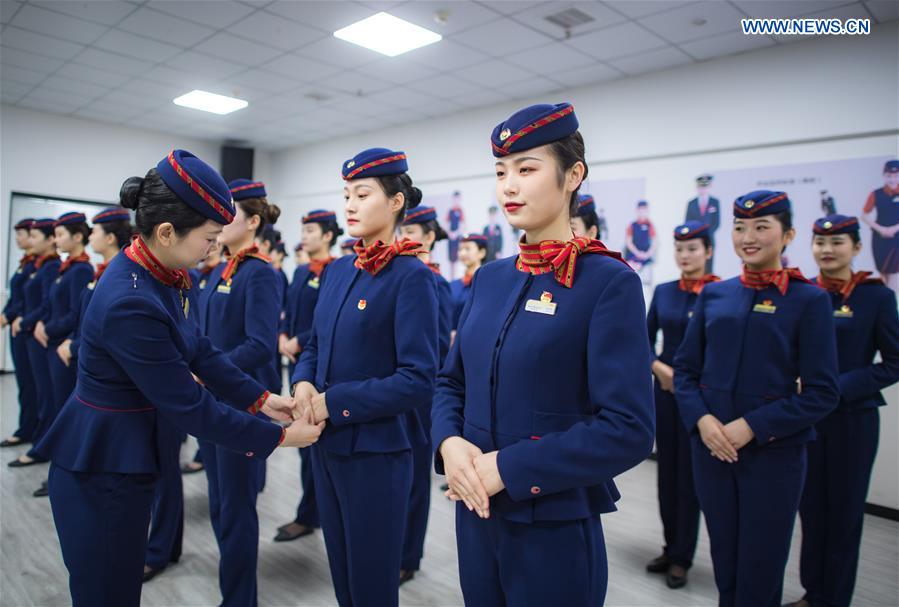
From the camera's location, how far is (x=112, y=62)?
671 centimetres

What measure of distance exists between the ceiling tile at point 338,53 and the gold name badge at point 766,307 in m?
4.63

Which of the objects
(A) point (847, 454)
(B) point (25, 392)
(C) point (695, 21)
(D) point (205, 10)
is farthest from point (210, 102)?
(A) point (847, 454)

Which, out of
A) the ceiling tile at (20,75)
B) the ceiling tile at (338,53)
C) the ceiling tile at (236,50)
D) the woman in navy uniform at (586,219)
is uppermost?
the ceiling tile at (20,75)

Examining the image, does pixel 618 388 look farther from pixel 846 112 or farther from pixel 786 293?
pixel 846 112

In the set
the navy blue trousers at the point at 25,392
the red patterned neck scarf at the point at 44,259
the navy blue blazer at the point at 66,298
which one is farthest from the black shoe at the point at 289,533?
the red patterned neck scarf at the point at 44,259

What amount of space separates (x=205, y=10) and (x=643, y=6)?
352 cm

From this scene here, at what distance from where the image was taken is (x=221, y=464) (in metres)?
2.59

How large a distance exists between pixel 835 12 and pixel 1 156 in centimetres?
993

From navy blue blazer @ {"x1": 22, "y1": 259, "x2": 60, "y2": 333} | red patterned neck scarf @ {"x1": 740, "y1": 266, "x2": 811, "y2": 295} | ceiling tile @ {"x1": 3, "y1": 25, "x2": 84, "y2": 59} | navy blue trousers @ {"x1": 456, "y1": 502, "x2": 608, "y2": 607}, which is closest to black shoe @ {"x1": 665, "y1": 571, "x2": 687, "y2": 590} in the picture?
red patterned neck scarf @ {"x1": 740, "y1": 266, "x2": 811, "y2": 295}

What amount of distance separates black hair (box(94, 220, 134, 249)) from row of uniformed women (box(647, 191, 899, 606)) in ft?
11.8

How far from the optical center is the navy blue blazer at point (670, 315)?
12.2ft

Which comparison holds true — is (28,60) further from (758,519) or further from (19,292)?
(758,519)

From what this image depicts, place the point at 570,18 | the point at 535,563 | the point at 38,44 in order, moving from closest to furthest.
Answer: the point at 535,563, the point at 570,18, the point at 38,44

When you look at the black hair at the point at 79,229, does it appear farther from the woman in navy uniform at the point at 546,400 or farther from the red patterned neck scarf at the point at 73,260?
the woman in navy uniform at the point at 546,400
